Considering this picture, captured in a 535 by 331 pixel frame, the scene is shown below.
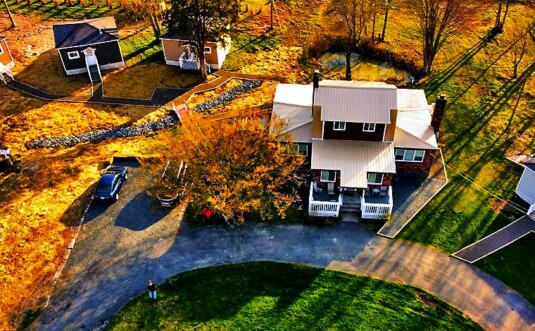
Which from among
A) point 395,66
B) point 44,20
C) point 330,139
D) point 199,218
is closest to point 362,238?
point 330,139

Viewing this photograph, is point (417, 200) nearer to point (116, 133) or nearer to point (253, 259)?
point (253, 259)

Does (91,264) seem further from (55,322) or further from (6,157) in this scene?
(6,157)

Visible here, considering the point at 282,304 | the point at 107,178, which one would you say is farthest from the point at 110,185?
the point at 282,304

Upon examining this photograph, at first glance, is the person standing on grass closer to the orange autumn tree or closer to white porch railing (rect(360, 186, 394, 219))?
the orange autumn tree

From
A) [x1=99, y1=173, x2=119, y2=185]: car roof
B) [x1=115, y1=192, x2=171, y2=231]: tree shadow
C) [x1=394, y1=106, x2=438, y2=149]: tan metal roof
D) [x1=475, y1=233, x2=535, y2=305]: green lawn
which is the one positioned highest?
[x1=394, y1=106, x2=438, y2=149]: tan metal roof

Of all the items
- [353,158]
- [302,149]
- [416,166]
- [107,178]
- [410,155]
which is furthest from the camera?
[302,149]

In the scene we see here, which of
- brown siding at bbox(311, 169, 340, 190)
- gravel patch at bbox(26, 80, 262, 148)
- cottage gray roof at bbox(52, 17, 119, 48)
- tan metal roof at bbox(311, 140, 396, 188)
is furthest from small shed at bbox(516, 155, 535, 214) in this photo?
cottage gray roof at bbox(52, 17, 119, 48)

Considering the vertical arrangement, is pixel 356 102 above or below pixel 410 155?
above

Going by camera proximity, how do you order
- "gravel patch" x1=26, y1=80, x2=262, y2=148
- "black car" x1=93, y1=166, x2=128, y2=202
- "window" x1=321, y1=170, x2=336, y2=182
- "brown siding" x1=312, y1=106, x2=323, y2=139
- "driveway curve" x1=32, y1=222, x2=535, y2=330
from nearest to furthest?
"driveway curve" x1=32, y1=222, x2=535, y2=330 → "black car" x1=93, y1=166, x2=128, y2=202 → "window" x1=321, y1=170, x2=336, y2=182 → "brown siding" x1=312, y1=106, x2=323, y2=139 → "gravel patch" x1=26, y1=80, x2=262, y2=148
